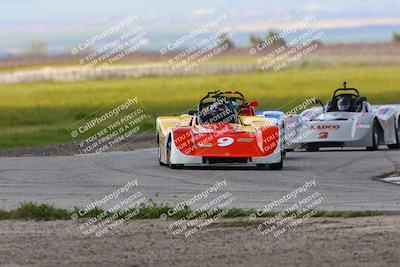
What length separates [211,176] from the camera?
20562mm

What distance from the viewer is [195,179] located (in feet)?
65.5

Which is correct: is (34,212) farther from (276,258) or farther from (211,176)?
(211,176)

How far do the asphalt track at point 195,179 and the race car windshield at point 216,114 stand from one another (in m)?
1.00

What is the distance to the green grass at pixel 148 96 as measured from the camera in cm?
4225

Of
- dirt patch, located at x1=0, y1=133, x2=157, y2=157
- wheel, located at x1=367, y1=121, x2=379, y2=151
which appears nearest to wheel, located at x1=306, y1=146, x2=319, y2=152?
wheel, located at x1=367, y1=121, x2=379, y2=151

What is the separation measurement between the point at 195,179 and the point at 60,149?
10632 millimetres

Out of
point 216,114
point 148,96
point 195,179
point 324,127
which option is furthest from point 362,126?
point 148,96

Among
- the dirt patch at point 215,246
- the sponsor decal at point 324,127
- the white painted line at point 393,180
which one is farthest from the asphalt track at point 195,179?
the dirt patch at point 215,246

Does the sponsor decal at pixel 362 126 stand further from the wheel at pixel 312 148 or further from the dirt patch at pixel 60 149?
the dirt patch at pixel 60 149

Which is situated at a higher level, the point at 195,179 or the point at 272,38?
the point at 195,179

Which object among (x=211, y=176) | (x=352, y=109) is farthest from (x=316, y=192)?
(x=352, y=109)

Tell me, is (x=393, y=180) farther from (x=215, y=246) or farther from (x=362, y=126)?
(x=215, y=246)

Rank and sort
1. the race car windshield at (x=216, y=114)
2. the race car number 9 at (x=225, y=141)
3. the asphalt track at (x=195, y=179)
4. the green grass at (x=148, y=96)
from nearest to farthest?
the asphalt track at (x=195, y=179), the race car number 9 at (x=225, y=141), the race car windshield at (x=216, y=114), the green grass at (x=148, y=96)

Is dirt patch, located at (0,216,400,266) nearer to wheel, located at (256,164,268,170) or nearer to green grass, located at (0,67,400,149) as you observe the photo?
wheel, located at (256,164,268,170)
